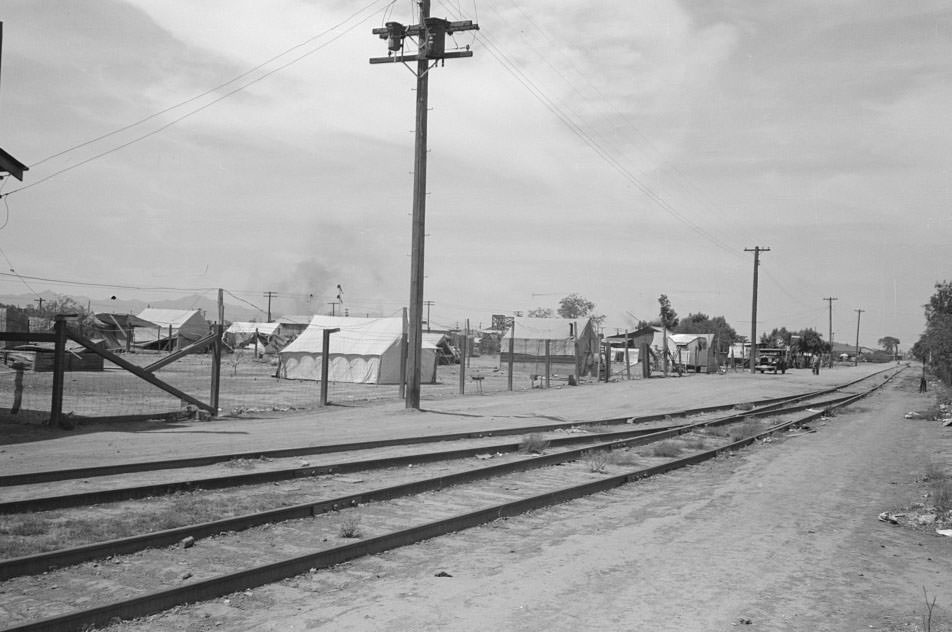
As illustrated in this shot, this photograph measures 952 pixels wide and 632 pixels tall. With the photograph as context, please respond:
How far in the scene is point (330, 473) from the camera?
11273 millimetres

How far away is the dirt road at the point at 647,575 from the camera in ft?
18.3

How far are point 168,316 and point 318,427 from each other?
63.6 metres

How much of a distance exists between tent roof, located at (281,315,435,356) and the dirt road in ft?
81.8

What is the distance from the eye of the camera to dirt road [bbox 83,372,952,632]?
5.57 metres

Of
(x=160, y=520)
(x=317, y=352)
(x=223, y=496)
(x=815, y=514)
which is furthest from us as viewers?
(x=317, y=352)

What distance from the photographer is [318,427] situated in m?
17.6

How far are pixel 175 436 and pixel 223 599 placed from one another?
32.7 feet

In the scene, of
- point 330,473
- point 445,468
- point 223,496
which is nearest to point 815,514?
point 445,468

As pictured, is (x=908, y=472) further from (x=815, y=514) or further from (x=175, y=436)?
(x=175, y=436)

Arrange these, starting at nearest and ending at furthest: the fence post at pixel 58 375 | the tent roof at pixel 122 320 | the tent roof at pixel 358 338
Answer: the fence post at pixel 58 375, the tent roof at pixel 358 338, the tent roof at pixel 122 320

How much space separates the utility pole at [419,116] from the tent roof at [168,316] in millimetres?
51346

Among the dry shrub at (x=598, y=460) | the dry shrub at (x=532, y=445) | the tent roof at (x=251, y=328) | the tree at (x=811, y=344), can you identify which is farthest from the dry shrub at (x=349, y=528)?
the tree at (x=811, y=344)

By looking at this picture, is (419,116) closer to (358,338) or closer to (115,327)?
(358,338)

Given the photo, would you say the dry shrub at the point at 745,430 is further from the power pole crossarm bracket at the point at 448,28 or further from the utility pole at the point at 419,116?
the power pole crossarm bracket at the point at 448,28
